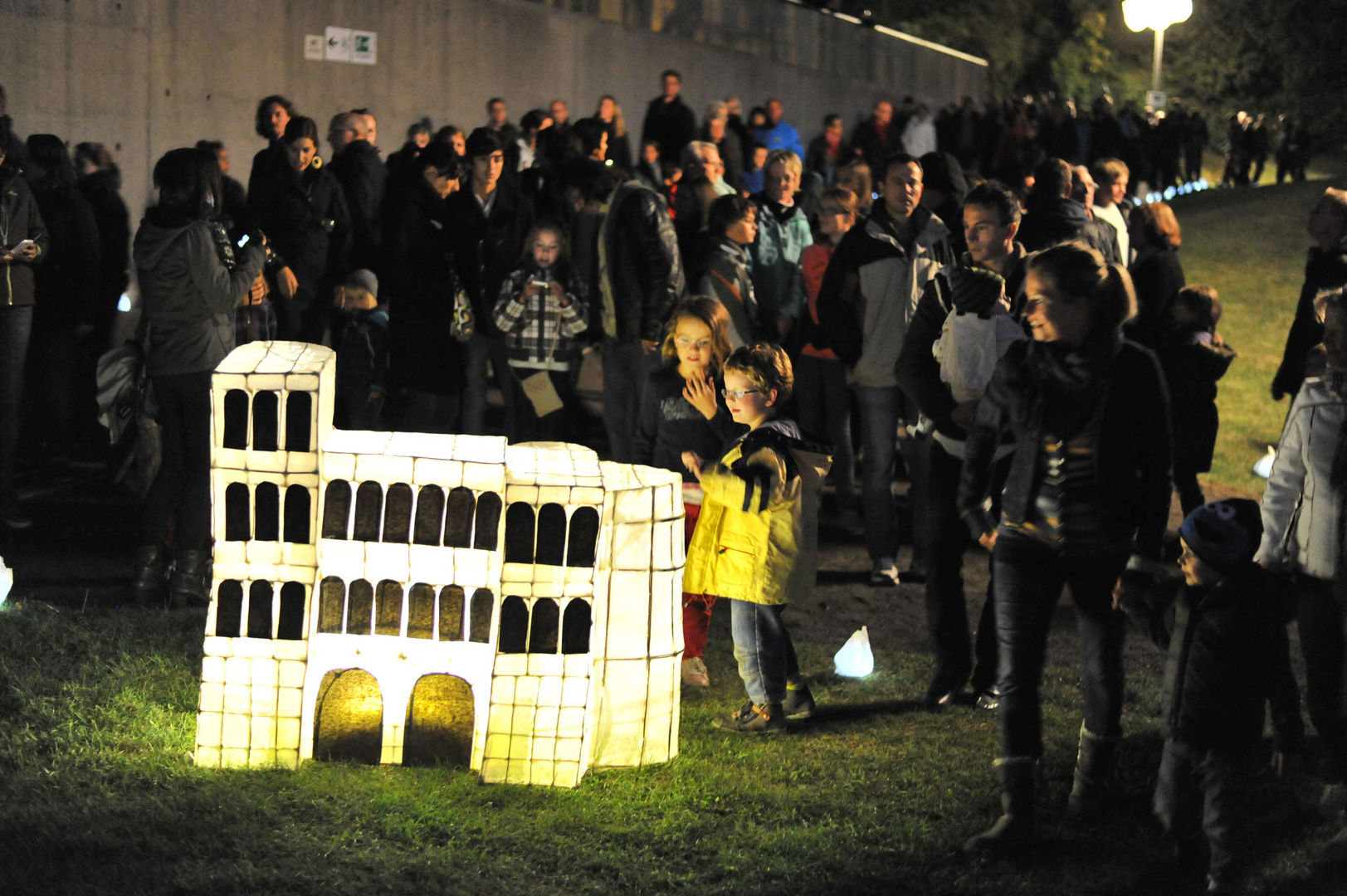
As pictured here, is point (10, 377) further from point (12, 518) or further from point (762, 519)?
point (762, 519)

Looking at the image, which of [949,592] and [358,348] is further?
[358,348]

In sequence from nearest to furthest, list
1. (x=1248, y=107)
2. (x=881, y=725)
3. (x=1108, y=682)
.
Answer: (x=1108, y=682), (x=881, y=725), (x=1248, y=107)

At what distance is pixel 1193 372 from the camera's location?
848 cm

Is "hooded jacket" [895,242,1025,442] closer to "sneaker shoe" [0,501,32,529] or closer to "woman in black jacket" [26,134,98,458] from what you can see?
"sneaker shoe" [0,501,32,529]


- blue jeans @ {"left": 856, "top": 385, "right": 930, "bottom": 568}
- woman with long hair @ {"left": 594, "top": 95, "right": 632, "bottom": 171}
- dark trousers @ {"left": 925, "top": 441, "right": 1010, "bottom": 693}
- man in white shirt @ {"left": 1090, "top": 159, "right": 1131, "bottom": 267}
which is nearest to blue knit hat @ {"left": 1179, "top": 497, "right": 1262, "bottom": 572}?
dark trousers @ {"left": 925, "top": 441, "right": 1010, "bottom": 693}

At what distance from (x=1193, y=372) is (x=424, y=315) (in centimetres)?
451

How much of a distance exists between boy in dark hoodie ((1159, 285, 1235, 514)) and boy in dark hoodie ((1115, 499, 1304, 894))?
153 inches

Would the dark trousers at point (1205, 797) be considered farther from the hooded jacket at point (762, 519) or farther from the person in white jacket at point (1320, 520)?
the hooded jacket at point (762, 519)

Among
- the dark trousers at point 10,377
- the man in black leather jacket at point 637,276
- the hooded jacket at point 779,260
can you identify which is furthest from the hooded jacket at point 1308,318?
the dark trousers at point 10,377

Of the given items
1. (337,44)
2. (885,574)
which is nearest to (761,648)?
(885,574)

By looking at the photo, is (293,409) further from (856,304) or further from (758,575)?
(856,304)

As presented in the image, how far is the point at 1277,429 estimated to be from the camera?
1351 cm

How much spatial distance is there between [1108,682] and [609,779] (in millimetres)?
1705

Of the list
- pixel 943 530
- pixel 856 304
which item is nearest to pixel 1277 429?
pixel 856 304
